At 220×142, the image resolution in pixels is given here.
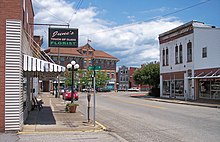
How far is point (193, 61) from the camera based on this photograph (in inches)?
1437

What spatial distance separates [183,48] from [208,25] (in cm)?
407

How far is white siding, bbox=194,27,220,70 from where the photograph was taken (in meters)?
34.5

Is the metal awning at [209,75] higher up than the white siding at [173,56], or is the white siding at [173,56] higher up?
the white siding at [173,56]

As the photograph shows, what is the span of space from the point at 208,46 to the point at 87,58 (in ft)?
202

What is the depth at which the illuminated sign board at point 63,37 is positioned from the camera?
1809 centimetres

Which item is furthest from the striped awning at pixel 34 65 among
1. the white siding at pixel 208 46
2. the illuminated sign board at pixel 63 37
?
the white siding at pixel 208 46

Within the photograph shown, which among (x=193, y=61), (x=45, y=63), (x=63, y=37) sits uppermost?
(x=63, y=37)

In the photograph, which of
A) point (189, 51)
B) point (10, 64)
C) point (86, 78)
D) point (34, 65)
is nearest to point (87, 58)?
point (86, 78)

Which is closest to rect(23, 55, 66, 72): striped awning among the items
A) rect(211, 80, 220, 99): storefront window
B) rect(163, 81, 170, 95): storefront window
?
rect(211, 80, 220, 99): storefront window

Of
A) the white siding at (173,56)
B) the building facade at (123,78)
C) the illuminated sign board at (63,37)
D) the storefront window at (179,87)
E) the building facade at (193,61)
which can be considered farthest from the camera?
the building facade at (123,78)

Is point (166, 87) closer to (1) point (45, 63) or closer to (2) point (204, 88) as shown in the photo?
(2) point (204, 88)

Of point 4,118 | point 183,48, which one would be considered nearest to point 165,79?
point 183,48

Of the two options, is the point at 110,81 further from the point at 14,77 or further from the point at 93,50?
the point at 14,77

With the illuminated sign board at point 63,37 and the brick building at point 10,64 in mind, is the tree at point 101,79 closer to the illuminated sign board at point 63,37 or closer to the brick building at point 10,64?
the illuminated sign board at point 63,37
